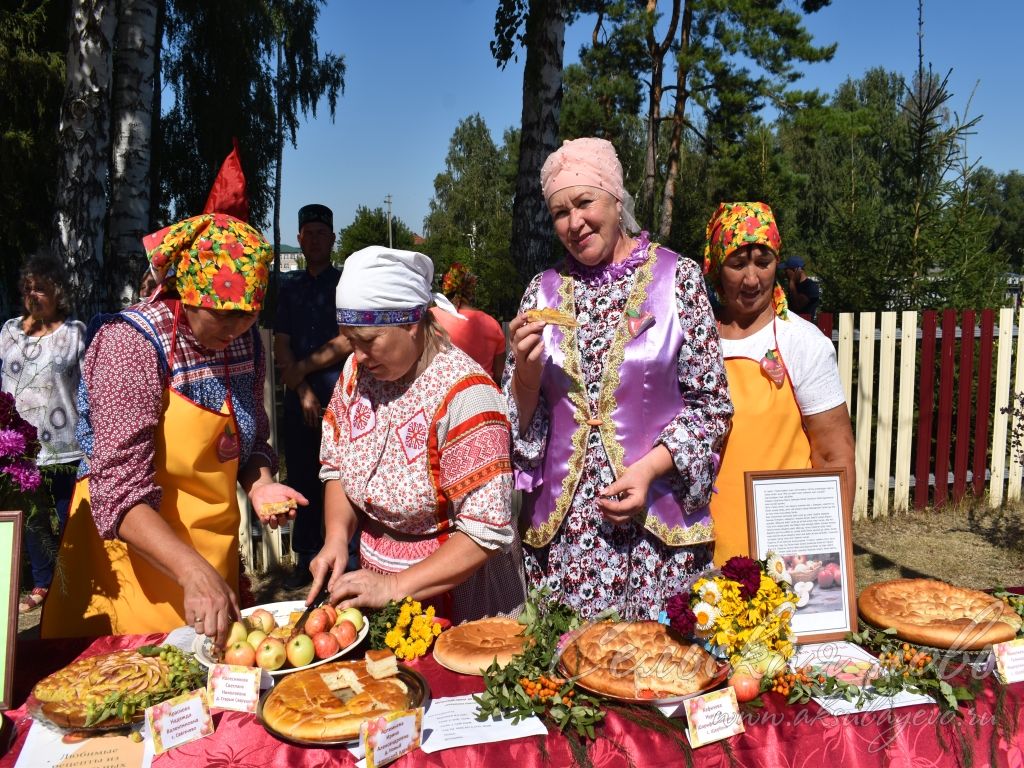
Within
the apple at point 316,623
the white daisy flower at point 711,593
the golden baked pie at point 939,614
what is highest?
the white daisy flower at point 711,593

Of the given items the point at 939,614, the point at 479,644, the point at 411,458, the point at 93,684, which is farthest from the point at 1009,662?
the point at 93,684

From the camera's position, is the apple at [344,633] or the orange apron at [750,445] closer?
the apple at [344,633]

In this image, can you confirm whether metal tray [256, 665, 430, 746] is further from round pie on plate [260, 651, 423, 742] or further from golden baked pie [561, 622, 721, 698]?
golden baked pie [561, 622, 721, 698]

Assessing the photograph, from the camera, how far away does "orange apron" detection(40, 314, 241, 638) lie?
1.96 meters

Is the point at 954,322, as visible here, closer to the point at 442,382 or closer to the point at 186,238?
the point at 442,382

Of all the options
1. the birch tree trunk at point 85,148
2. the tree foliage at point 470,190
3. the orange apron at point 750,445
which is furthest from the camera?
the tree foliage at point 470,190

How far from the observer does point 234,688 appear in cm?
157

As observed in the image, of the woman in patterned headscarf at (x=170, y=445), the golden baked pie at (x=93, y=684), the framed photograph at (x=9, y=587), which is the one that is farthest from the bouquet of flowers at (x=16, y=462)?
the golden baked pie at (x=93, y=684)

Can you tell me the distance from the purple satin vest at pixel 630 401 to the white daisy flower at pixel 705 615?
50 cm

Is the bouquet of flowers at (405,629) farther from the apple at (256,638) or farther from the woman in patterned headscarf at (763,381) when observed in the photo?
the woman in patterned headscarf at (763,381)

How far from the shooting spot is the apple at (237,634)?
5.71ft

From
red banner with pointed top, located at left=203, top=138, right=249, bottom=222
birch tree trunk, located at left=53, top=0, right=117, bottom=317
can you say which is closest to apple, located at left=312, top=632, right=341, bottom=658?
red banner with pointed top, located at left=203, top=138, right=249, bottom=222

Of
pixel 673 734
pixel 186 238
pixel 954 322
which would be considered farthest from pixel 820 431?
pixel 954 322

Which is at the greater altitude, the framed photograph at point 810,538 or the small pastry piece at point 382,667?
the framed photograph at point 810,538
